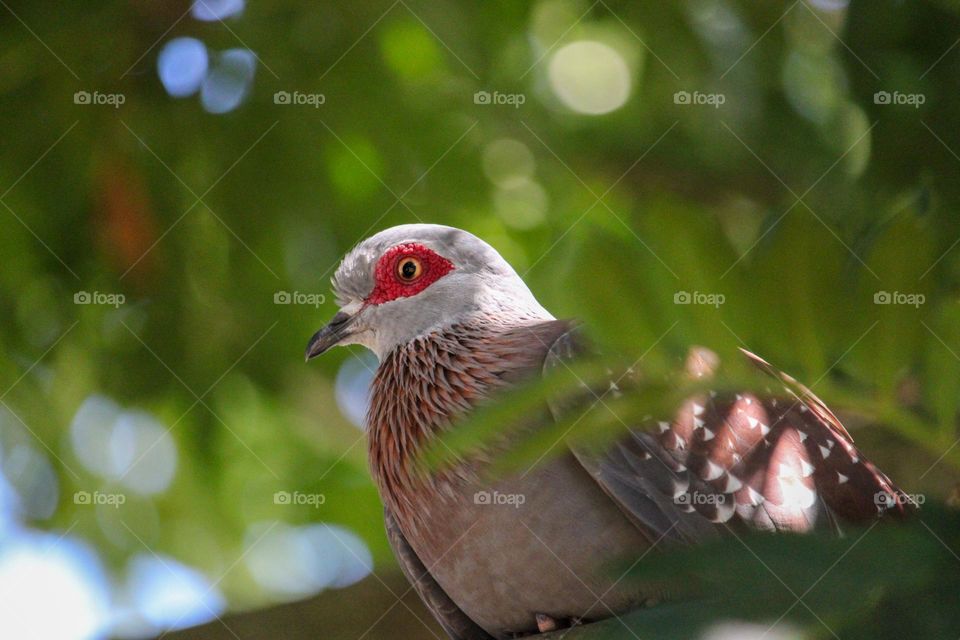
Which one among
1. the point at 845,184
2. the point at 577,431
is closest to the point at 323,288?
the point at 845,184

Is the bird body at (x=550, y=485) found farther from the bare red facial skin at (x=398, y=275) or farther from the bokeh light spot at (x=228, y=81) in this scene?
the bokeh light spot at (x=228, y=81)

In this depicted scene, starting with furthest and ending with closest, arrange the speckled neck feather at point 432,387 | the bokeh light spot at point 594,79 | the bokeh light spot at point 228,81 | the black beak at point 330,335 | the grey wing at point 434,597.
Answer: the bokeh light spot at point 594,79 < the bokeh light spot at point 228,81 < the black beak at point 330,335 < the grey wing at point 434,597 < the speckled neck feather at point 432,387

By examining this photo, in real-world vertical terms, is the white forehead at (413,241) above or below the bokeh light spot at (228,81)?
below

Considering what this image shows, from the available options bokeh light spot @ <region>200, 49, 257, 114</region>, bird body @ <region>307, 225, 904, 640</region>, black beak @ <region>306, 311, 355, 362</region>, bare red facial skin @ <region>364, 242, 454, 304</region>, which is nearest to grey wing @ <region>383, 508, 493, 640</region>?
bird body @ <region>307, 225, 904, 640</region>

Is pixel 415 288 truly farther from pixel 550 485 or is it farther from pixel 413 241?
pixel 550 485

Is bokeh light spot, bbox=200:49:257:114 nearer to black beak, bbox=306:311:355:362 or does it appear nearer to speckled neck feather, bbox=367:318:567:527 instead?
black beak, bbox=306:311:355:362

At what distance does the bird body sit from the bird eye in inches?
5.8

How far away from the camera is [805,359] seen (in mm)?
1419

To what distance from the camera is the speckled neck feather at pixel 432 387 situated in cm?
352

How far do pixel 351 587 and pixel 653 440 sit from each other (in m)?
1.48

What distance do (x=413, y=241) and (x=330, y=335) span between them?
1.47 feet

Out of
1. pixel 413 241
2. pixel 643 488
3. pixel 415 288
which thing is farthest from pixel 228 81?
pixel 643 488

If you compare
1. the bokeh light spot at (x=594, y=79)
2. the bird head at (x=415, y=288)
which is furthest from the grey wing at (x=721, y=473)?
the bokeh light spot at (x=594, y=79)

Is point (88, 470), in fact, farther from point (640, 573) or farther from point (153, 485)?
point (640, 573)
